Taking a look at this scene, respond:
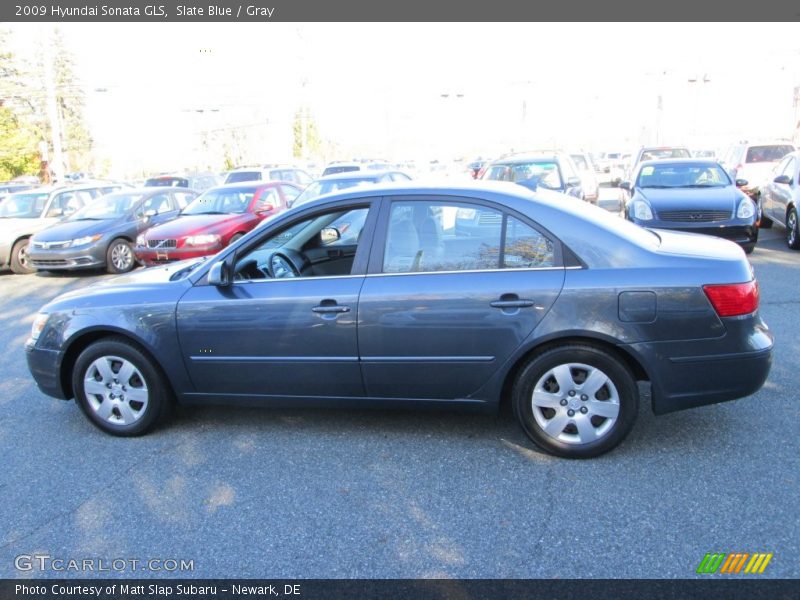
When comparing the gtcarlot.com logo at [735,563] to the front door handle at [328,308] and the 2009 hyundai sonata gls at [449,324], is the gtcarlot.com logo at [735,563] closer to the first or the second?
the 2009 hyundai sonata gls at [449,324]

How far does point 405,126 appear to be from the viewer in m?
74.4

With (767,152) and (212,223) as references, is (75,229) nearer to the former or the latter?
(212,223)

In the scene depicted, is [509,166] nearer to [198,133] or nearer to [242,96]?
[242,96]

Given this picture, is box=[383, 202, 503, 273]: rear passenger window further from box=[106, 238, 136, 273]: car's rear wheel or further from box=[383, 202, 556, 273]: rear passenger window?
box=[106, 238, 136, 273]: car's rear wheel

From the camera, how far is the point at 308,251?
15.6ft

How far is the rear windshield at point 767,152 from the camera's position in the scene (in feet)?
56.9

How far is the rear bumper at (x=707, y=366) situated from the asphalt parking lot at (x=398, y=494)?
0.39m

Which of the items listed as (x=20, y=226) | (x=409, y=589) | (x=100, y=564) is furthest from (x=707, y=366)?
(x=20, y=226)

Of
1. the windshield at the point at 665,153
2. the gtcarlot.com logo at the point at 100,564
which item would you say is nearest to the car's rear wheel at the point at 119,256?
the gtcarlot.com logo at the point at 100,564

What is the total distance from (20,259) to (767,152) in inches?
744

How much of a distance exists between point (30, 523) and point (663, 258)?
12.3 ft

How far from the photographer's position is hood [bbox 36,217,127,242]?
429 inches

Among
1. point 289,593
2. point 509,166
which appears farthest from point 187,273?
point 509,166

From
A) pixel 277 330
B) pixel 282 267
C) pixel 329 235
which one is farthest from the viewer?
pixel 329 235
